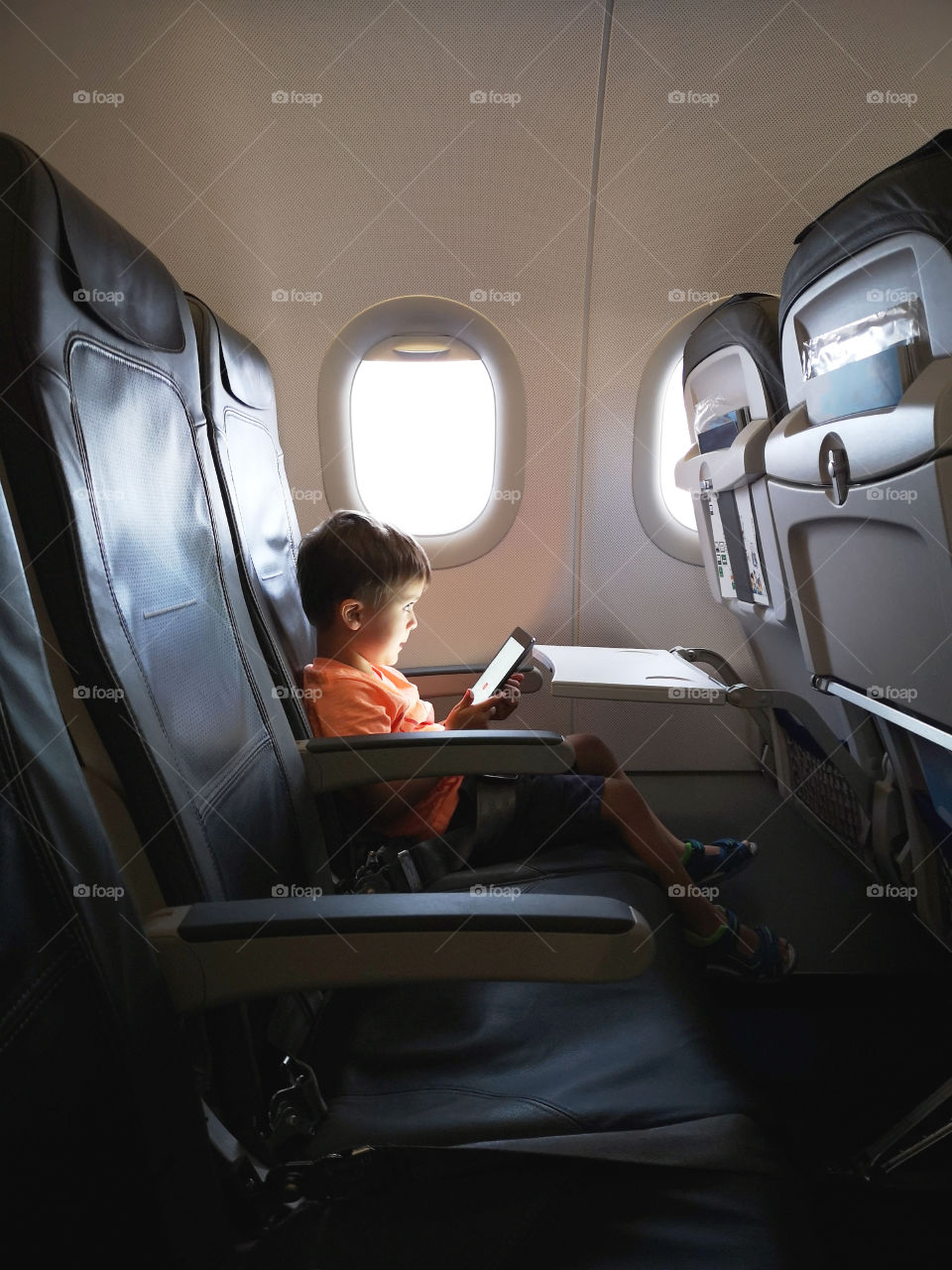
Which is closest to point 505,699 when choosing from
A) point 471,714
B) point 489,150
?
point 471,714

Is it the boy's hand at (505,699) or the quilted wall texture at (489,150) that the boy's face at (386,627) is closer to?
the boy's hand at (505,699)

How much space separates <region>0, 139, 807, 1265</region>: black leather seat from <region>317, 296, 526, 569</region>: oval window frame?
1.58 m

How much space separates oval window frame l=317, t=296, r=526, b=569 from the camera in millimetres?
2854

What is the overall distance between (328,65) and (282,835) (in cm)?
246

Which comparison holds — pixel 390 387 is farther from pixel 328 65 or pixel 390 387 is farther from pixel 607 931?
pixel 607 931

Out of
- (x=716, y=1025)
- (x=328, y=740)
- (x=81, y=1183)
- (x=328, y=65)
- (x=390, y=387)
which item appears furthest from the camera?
(x=390, y=387)

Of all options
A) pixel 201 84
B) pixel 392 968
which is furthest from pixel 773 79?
pixel 392 968

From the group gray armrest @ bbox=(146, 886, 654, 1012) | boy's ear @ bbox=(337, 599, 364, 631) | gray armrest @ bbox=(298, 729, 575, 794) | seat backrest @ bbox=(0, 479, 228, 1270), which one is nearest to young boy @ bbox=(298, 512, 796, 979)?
boy's ear @ bbox=(337, 599, 364, 631)

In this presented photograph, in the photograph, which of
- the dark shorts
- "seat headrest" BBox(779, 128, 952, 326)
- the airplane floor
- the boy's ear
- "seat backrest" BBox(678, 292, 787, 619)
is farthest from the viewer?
"seat backrest" BBox(678, 292, 787, 619)

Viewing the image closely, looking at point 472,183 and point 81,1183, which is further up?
point 472,183

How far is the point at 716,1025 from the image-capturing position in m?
1.11

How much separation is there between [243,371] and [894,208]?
131 cm

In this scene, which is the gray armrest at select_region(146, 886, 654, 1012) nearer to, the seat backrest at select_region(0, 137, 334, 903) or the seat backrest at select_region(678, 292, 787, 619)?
the seat backrest at select_region(0, 137, 334, 903)

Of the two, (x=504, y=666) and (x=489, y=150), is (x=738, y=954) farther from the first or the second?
(x=489, y=150)
